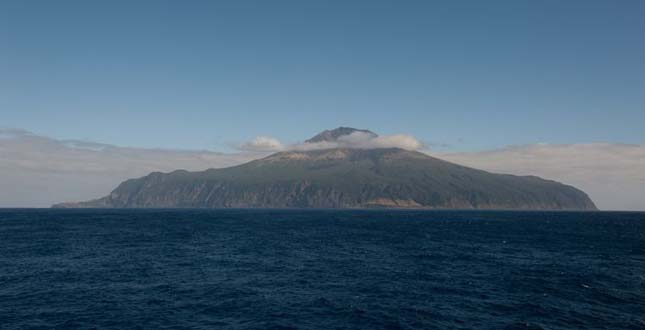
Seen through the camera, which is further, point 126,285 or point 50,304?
point 126,285

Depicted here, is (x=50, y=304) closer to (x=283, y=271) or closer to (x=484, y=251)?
(x=283, y=271)

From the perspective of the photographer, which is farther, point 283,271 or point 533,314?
point 283,271

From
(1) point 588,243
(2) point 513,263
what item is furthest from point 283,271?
(1) point 588,243

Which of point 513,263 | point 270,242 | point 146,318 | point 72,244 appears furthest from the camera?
point 270,242

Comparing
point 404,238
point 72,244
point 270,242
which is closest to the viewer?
point 72,244

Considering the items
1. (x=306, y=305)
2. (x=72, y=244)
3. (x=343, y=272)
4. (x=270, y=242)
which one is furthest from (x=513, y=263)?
(x=72, y=244)

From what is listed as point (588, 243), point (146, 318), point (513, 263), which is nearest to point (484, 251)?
point (513, 263)

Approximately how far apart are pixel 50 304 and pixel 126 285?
11.7 meters

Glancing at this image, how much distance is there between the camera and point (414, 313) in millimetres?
55719

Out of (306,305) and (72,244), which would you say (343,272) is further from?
(72,244)

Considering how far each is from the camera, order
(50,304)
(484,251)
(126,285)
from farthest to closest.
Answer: (484,251) → (126,285) → (50,304)

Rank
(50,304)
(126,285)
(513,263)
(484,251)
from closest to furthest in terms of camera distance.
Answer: (50,304) → (126,285) → (513,263) → (484,251)

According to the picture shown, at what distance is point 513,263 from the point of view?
93.7 meters

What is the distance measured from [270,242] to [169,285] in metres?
60.6
